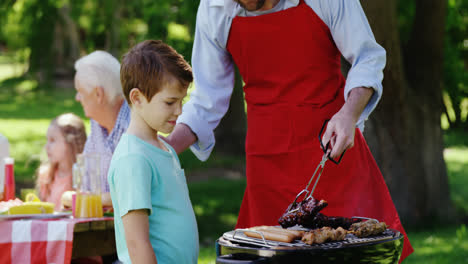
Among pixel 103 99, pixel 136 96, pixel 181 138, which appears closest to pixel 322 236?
pixel 136 96

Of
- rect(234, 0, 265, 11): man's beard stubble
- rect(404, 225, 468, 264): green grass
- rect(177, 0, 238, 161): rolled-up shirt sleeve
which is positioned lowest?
rect(404, 225, 468, 264): green grass

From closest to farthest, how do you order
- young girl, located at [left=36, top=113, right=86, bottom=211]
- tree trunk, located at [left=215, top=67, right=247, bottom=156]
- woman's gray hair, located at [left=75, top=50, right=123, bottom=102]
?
woman's gray hair, located at [left=75, top=50, right=123, bottom=102] → young girl, located at [left=36, top=113, right=86, bottom=211] → tree trunk, located at [left=215, top=67, right=247, bottom=156]

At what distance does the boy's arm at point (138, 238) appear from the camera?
233 cm

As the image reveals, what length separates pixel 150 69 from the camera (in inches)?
98.0

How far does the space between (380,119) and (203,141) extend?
4.45 m

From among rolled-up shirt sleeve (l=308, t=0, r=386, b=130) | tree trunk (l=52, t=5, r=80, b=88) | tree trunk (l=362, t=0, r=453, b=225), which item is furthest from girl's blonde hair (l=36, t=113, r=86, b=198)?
tree trunk (l=52, t=5, r=80, b=88)

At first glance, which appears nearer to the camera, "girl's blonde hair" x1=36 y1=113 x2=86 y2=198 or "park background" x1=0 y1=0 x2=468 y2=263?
"girl's blonde hair" x1=36 y1=113 x2=86 y2=198

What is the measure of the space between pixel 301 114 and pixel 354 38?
0.37 m

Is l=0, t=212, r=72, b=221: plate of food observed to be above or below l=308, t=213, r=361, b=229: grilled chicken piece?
below

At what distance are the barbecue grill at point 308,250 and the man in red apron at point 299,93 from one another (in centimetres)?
46

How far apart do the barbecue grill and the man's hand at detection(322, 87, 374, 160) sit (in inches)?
12.5

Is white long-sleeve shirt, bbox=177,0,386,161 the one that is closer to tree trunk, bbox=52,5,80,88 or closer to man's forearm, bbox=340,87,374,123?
man's forearm, bbox=340,87,374,123

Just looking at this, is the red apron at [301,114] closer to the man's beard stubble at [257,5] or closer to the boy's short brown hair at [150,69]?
the man's beard stubble at [257,5]

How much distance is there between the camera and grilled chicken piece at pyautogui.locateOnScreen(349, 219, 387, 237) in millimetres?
2391
